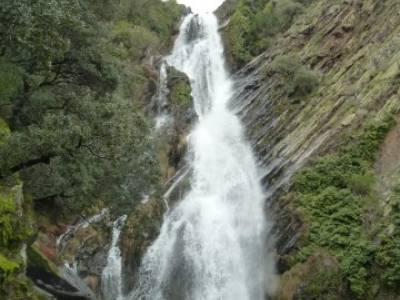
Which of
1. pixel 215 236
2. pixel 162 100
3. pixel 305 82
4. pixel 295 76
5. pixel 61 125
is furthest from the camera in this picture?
pixel 162 100

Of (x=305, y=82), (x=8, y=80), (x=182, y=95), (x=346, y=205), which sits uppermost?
(x=8, y=80)

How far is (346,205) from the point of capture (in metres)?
19.1

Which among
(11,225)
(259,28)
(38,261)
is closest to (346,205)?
(38,261)

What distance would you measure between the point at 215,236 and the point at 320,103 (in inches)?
365

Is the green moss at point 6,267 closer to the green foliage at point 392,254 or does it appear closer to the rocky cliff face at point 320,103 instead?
the rocky cliff face at point 320,103

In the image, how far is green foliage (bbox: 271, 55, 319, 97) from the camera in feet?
96.6

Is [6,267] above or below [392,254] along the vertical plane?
above

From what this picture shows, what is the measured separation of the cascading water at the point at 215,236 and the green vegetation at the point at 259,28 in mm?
14604

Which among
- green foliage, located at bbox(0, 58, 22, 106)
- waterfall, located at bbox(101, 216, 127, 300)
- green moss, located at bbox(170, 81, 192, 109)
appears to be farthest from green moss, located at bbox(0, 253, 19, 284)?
green moss, located at bbox(170, 81, 192, 109)

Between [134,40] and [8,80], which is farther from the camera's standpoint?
[134,40]

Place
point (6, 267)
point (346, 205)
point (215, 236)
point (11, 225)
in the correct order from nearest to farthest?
point (6, 267), point (11, 225), point (346, 205), point (215, 236)

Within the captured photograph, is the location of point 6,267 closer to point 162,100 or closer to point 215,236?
point 215,236

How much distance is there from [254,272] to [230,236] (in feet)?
8.31

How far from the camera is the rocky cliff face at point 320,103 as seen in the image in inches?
750
